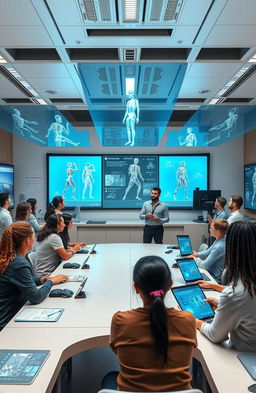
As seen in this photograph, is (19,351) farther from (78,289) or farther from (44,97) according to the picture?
(44,97)

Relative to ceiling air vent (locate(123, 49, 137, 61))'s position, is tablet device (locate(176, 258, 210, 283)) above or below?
below

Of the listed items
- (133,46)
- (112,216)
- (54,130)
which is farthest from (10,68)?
(112,216)

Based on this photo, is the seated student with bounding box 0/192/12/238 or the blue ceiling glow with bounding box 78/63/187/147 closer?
the blue ceiling glow with bounding box 78/63/187/147

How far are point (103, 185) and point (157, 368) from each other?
6186 mm

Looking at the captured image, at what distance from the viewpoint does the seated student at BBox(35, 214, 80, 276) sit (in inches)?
131

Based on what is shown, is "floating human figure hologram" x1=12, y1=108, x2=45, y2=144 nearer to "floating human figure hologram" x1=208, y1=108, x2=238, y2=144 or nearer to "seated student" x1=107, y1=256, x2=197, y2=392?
"floating human figure hologram" x1=208, y1=108, x2=238, y2=144

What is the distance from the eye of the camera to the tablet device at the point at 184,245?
3801 mm

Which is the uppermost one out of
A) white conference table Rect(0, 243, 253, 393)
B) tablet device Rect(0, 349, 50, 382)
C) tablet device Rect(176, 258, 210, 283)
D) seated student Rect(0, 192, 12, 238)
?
seated student Rect(0, 192, 12, 238)

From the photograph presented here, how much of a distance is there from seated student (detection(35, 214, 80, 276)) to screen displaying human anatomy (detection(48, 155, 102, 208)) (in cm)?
387

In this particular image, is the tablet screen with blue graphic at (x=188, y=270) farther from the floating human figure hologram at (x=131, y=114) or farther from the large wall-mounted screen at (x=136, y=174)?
the large wall-mounted screen at (x=136, y=174)

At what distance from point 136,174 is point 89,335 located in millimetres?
5594

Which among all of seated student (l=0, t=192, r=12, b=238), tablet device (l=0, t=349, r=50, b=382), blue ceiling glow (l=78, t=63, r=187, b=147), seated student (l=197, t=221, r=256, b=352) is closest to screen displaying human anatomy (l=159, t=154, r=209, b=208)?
blue ceiling glow (l=78, t=63, r=187, b=147)

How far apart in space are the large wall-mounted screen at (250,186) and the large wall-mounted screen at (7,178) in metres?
5.14

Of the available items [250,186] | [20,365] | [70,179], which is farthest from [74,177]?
[20,365]
